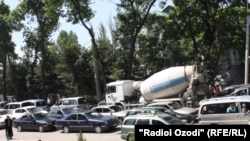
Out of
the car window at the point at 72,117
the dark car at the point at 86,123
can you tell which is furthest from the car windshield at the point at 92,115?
the car window at the point at 72,117

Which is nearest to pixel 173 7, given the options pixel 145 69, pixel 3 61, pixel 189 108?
pixel 145 69

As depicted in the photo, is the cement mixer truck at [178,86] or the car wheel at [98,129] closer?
the car wheel at [98,129]

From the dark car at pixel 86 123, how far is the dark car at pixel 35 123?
140 centimetres

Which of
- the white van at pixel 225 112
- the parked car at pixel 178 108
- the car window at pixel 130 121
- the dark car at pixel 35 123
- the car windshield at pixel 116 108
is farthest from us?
the dark car at pixel 35 123

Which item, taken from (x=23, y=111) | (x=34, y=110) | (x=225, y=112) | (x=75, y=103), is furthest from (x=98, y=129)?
(x=23, y=111)

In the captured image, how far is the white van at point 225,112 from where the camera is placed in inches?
740

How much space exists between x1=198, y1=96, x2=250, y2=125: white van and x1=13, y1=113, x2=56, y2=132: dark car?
46.5 ft

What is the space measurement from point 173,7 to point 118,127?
16702 mm

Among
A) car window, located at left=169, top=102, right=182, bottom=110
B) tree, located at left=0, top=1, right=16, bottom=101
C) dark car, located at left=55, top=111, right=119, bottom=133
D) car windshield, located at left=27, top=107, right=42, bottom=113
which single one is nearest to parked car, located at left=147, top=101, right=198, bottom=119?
car window, located at left=169, top=102, right=182, bottom=110

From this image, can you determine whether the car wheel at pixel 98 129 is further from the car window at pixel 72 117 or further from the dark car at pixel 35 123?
the dark car at pixel 35 123

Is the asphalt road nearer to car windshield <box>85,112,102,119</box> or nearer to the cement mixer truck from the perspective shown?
car windshield <box>85,112,102,119</box>

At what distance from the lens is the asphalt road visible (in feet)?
80.5

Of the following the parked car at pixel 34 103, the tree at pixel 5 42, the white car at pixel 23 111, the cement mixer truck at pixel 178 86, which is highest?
the tree at pixel 5 42

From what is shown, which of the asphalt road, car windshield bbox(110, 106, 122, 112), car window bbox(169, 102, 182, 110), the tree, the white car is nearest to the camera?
the asphalt road
